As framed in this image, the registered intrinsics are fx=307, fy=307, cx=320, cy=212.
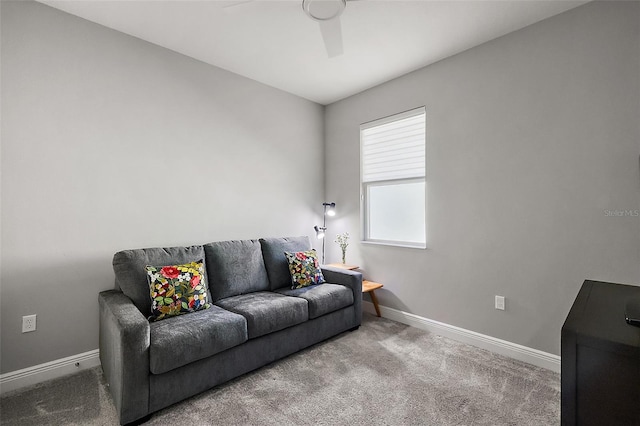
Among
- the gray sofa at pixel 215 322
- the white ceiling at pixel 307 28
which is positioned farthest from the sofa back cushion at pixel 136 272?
the white ceiling at pixel 307 28

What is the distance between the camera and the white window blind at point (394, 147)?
331 centimetres

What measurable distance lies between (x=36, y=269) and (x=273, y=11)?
8.42 feet

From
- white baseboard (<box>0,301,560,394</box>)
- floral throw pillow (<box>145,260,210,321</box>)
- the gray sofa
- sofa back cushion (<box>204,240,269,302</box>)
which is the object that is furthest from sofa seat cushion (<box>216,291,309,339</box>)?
white baseboard (<box>0,301,560,394</box>)

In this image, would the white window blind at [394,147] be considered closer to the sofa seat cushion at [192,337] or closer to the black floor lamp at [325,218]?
the black floor lamp at [325,218]

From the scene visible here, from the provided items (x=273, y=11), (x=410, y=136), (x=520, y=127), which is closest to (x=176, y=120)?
(x=273, y=11)

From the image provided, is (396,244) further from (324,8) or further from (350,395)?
(324,8)

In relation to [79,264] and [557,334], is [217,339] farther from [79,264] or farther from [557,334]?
[557,334]

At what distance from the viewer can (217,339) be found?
206cm

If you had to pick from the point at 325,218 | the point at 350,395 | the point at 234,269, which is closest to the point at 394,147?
the point at 325,218

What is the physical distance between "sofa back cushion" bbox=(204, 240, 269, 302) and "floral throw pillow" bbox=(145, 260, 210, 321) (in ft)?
0.96

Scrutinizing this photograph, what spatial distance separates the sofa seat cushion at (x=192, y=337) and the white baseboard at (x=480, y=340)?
187 centimetres

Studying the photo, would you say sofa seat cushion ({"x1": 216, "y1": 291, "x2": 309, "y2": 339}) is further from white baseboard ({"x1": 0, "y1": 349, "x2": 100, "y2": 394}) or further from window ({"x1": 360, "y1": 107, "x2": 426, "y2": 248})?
window ({"x1": 360, "y1": 107, "x2": 426, "y2": 248})

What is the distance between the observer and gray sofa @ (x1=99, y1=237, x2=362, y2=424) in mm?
1789

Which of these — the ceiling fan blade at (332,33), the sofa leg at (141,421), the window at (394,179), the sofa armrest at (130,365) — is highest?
the ceiling fan blade at (332,33)
